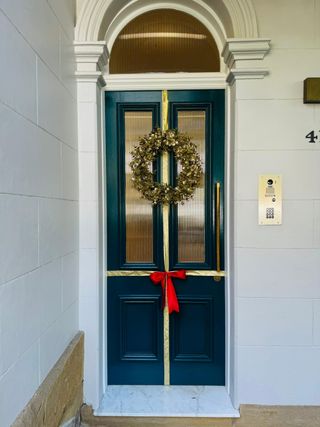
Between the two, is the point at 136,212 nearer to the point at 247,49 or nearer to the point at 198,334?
the point at 198,334

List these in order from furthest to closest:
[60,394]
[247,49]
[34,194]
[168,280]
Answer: [168,280]
[247,49]
[60,394]
[34,194]

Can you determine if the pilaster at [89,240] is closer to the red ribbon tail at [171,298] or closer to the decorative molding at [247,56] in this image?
the red ribbon tail at [171,298]

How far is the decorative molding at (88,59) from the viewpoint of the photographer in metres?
1.97

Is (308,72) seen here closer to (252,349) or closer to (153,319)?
(252,349)

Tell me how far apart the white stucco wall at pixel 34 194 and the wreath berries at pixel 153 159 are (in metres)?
0.45

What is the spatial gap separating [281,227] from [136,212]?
0.94 m

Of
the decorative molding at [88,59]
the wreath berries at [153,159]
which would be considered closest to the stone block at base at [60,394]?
the wreath berries at [153,159]

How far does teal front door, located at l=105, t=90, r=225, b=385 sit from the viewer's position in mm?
2225

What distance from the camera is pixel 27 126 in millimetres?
1320

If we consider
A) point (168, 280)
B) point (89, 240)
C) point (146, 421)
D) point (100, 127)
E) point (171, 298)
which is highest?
point (100, 127)

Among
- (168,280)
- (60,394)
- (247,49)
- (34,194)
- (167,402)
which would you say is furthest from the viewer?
(168,280)

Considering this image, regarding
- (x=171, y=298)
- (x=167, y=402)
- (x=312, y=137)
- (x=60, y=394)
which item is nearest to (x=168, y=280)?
(x=171, y=298)

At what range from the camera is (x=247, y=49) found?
1.95 metres

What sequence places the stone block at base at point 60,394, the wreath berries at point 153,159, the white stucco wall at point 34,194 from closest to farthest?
the white stucco wall at point 34,194 < the stone block at base at point 60,394 < the wreath berries at point 153,159
